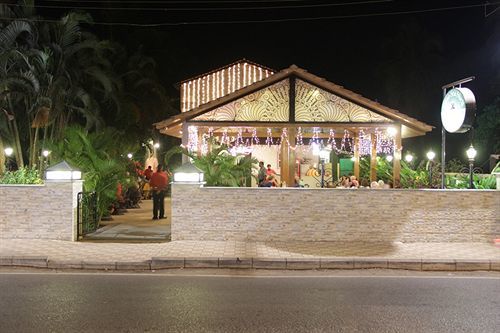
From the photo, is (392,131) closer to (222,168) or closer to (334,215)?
(334,215)

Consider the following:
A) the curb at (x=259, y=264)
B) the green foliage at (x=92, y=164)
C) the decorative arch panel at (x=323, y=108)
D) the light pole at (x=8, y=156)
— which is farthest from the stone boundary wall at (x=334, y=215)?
the light pole at (x=8, y=156)

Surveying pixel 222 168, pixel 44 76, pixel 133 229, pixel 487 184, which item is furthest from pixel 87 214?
pixel 487 184

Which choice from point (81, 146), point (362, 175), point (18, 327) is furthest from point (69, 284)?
point (362, 175)

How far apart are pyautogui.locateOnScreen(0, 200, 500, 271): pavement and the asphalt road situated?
2.50 ft

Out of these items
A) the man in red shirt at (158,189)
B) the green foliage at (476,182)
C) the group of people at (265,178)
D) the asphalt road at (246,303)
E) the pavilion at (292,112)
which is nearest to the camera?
the asphalt road at (246,303)

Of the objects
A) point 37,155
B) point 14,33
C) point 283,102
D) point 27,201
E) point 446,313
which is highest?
point 14,33

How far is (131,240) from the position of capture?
527 inches

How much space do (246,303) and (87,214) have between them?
7888mm

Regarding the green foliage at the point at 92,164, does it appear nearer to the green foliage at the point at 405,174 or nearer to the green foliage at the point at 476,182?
the green foliage at the point at 405,174

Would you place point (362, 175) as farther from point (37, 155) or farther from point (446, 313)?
point (446, 313)

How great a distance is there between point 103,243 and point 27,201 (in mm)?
2005

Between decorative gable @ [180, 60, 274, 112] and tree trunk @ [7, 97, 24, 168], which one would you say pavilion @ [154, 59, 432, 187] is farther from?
tree trunk @ [7, 97, 24, 168]

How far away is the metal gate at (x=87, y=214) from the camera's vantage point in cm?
1366

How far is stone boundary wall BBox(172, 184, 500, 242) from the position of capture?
513 inches
